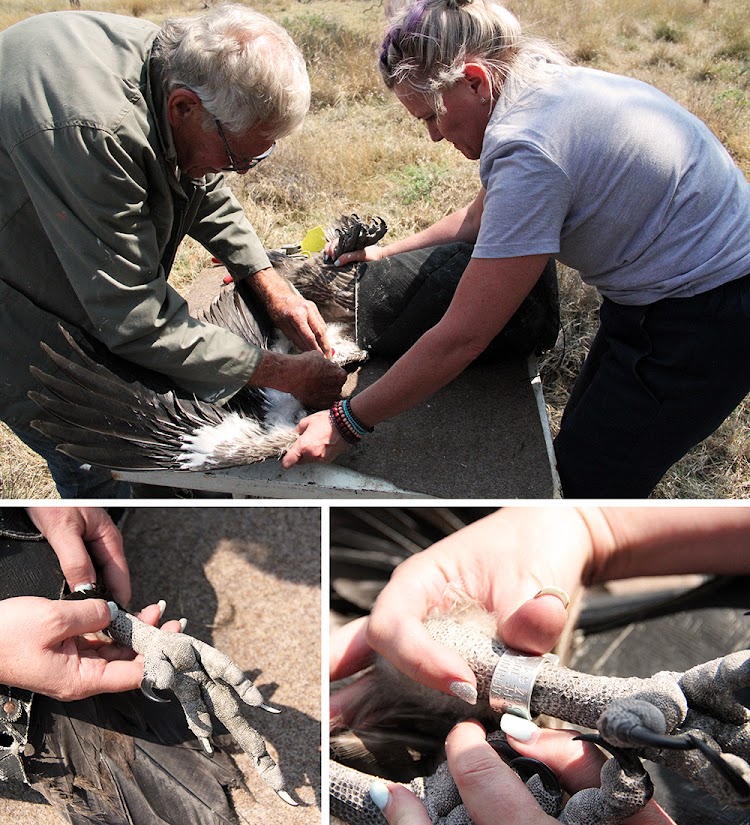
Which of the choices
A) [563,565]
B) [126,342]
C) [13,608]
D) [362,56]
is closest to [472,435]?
[563,565]

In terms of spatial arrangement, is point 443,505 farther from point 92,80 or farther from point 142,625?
point 92,80

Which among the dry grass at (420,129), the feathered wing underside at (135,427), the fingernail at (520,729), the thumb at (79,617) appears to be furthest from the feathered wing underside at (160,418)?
the dry grass at (420,129)

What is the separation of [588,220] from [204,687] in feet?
4.82

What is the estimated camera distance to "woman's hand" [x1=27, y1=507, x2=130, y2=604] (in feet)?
6.53

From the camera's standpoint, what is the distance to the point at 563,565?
1730mm

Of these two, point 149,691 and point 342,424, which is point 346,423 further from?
point 149,691

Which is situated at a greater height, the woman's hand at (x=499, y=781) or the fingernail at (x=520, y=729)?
the fingernail at (x=520, y=729)

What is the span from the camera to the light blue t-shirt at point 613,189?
1.66 m

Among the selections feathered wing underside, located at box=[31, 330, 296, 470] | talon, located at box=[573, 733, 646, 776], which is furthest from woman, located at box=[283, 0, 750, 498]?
talon, located at box=[573, 733, 646, 776]

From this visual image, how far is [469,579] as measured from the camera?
1.78 m

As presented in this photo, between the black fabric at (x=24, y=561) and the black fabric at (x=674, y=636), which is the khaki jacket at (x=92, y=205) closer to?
the black fabric at (x=24, y=561)

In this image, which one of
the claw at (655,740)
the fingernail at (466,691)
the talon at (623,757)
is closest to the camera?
the claw at (655,740)

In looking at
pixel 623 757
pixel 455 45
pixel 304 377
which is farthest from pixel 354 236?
pixel 623 757

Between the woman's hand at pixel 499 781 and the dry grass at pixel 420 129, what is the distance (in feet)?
5.85
